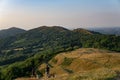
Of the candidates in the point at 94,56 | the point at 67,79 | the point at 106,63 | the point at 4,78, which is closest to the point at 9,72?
the point at 4,78

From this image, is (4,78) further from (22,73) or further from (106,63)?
(106,63)

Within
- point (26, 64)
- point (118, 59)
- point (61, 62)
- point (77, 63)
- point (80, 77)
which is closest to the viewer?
point (80, 77)

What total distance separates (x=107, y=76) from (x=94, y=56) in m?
72.3

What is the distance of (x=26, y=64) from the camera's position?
15700 centimetres

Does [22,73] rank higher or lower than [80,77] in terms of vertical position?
lower

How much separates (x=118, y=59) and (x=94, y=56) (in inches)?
718

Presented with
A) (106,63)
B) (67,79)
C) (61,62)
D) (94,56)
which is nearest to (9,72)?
(61,62)

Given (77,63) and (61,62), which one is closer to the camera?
(77,63)

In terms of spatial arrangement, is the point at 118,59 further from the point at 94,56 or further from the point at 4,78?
the point at 4,78

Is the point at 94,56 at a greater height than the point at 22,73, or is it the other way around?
the point at 94,56

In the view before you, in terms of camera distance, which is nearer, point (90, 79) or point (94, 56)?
point (90, 79)

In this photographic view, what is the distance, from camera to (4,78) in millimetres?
141500

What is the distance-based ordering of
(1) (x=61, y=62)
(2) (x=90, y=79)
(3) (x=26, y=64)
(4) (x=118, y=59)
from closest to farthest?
(2) (x=90, y=79) → (4) (x=118, y=59) → (1) (x=61, y=62) → (3) (x=26, y=64)

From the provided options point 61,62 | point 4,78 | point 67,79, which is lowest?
point 4,78
